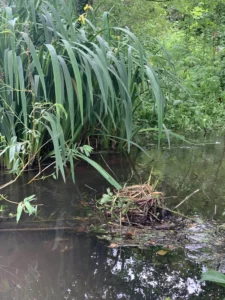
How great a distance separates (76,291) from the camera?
1.37m

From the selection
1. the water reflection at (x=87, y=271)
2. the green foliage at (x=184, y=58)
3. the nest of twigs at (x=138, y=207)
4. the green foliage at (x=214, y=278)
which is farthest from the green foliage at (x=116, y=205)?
the green foliage at (x=184, y=58)

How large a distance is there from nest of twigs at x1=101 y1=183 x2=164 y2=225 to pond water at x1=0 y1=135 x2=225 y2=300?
0.15 meters

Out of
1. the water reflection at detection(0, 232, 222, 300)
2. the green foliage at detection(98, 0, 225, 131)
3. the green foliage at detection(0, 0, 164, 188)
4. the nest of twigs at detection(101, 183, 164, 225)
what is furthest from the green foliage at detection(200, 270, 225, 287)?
the green foliage at detection(98, 0, 225, 131)

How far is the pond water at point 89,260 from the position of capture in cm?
137

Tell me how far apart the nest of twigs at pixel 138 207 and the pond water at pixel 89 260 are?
15 cm

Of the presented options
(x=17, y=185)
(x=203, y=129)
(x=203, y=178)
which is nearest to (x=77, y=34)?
(x=17, y=185)

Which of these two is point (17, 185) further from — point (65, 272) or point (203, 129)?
point (203, 129)

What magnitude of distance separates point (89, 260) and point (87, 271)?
77 millimetres

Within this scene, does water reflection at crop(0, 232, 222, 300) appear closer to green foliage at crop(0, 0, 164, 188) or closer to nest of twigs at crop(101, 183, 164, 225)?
nest of twigs at crop(101, 183, 164, 225)

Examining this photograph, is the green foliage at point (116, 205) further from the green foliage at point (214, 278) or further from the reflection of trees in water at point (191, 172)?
the green foliage at point (214, 278)

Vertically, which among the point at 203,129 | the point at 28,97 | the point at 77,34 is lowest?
the point at 203,129

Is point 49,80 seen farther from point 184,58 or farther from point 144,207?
point 184,58

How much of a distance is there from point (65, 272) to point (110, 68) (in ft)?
4.39

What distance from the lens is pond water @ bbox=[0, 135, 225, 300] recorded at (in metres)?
1.37
